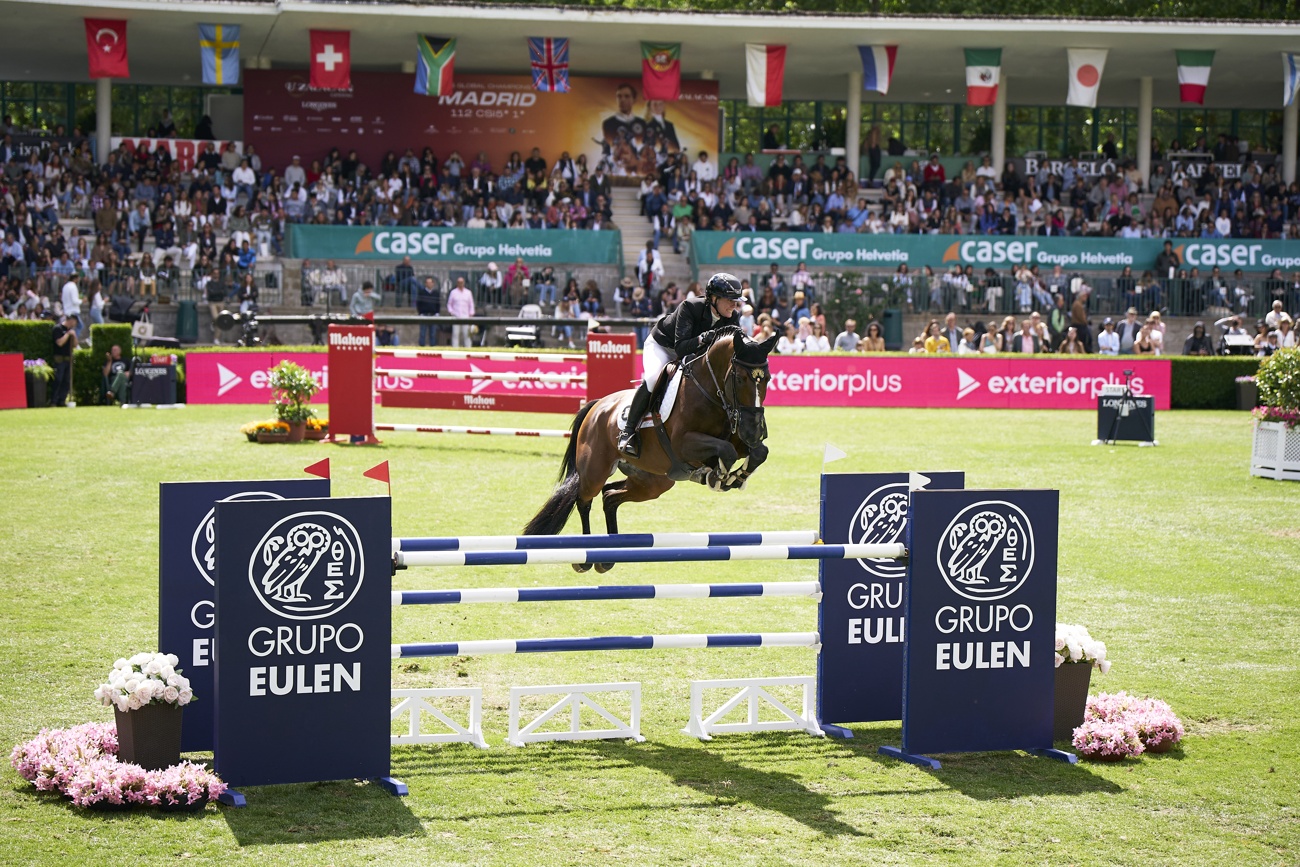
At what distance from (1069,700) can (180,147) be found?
35.7 meters

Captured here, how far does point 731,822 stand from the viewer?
627 centimetres

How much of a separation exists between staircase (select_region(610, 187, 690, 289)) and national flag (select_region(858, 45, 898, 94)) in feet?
24.7

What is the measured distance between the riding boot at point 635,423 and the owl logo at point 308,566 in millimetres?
2682

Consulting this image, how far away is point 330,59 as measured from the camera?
3716 cm

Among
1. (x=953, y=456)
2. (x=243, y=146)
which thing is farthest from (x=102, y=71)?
(x=953, y=456)

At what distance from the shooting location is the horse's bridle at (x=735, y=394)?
795 centimetres

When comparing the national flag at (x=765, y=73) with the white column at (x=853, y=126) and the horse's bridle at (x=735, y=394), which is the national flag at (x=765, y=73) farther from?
the horse's bridle at (x=735, y=394)

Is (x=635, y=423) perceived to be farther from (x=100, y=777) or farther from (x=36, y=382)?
(x=36, y=382)

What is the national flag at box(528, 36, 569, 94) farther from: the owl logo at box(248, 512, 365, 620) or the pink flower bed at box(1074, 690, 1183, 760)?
the owl logo at box(248, 512, 365, 620)

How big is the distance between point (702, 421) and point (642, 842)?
308cm

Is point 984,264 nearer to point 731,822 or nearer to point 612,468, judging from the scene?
point 612,468

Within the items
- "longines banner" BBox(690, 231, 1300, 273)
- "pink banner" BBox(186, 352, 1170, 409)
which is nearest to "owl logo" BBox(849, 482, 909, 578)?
"pink banner" BBox(186, 352, 1170, 409)

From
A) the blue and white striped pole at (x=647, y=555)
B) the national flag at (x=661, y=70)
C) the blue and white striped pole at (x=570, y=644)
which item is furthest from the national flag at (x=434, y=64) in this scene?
the blue and white striped pole at (x=647, y=555)

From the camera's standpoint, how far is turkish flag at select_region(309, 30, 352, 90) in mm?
36969
